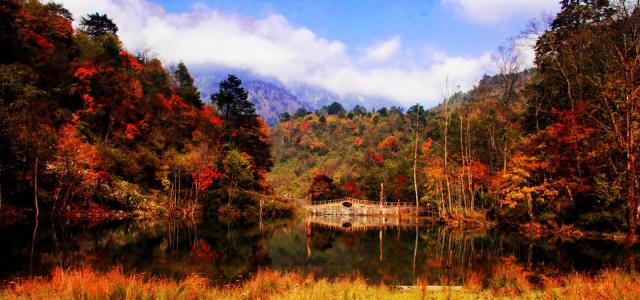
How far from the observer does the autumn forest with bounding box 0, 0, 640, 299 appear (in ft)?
55.7

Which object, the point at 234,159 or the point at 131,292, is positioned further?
the point at 234,159

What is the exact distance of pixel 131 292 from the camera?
917 cm

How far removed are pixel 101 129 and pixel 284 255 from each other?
113 ft

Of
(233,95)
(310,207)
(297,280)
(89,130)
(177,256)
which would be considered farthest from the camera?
(310,207)

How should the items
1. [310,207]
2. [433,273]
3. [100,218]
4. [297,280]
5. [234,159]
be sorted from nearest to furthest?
[297,280] < [433,273] < [100,218] < [234,159] < [310,207]

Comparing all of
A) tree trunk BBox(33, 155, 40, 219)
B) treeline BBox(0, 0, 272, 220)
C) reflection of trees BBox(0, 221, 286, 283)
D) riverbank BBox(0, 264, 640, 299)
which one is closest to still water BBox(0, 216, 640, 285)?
reflection of trees BBox(0, 221, 286, 283)

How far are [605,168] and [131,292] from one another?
31435mm

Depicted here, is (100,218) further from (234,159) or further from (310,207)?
(310,207)

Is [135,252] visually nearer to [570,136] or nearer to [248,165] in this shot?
[570,136]

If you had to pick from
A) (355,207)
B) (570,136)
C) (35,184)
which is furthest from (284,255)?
(355,207)

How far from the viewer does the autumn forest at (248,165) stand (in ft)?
55.7

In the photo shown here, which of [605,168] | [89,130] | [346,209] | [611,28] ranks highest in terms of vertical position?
[611,28]

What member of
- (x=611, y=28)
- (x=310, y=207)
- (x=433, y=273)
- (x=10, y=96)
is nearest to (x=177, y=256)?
(x=433, y=273)

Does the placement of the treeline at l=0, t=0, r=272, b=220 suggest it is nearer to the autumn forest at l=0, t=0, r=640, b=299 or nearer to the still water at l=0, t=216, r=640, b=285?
the autumn forest at l=0, t=0, r=640, b=299
